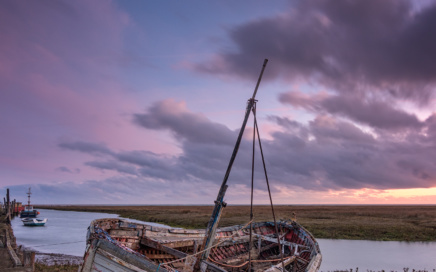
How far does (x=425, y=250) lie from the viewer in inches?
1008

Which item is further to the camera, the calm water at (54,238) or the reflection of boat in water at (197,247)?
the calm water at (54,238)

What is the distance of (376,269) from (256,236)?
8994 mm

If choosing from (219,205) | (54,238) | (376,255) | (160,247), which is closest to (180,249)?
(160,247)

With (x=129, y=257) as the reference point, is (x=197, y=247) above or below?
below

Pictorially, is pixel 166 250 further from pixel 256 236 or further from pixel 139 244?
pixel 256 236

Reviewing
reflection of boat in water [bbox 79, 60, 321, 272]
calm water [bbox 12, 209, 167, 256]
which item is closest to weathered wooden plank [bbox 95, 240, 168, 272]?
reflection of boat in water [bbox 79, 60, 321, 272]

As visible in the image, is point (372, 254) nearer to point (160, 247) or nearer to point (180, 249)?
point (180, 249)

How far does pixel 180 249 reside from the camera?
1209 centimetres

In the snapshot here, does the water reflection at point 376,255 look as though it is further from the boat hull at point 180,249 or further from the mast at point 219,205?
the mast at point 219,205

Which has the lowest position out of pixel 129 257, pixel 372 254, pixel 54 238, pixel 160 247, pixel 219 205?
pixel 54 238

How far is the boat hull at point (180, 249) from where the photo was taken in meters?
6.96

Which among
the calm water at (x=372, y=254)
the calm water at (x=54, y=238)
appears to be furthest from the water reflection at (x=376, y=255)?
the calm water at (x=54, y=238)

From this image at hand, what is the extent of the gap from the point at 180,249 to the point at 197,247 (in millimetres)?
617

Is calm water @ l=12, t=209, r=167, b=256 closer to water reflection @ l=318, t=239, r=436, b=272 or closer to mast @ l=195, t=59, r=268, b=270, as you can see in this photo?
water reflection @ l=318, t=239, r=436, b=272
